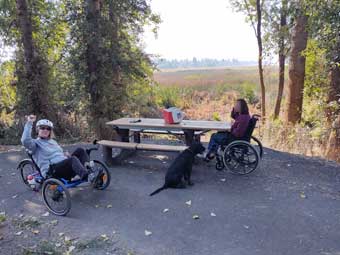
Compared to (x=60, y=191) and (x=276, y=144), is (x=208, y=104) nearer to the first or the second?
(x=276, y=144)

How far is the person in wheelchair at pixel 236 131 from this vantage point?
447 centimetres

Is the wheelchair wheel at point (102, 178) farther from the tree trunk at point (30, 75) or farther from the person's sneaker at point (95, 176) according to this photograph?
the tree trunk at point (30, 75)

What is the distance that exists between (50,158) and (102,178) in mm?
691

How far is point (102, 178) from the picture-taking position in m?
4.05

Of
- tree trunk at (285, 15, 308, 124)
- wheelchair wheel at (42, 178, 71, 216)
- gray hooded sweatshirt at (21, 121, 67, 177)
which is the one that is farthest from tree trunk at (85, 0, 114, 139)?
tree trunk at (285, 15, 308, 124)

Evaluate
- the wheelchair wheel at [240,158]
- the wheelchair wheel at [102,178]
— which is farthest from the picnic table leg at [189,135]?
the wheelchair wheel at [102,178]

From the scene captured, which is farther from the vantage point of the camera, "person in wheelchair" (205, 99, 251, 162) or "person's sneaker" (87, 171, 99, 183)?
"person in wheelchair" (205, 99, 251, 162)

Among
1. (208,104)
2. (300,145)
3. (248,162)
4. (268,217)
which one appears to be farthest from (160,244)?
(208,104)

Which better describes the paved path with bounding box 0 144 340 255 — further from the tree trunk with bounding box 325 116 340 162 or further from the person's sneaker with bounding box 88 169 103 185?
the tree trunk with bounding box 325 116 340 162

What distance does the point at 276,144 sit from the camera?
7.29 meters

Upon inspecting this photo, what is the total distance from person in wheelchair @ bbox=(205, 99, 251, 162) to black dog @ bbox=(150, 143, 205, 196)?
58cm

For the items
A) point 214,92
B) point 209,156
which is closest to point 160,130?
point 209,156

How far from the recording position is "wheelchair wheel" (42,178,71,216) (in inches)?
136

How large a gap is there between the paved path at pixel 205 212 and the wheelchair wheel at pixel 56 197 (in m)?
0.11
